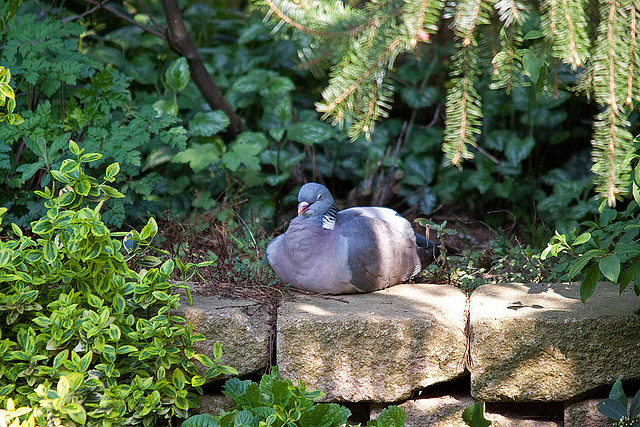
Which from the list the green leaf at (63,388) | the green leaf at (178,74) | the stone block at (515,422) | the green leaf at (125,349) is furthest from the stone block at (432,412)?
the green leaf at (178,74)

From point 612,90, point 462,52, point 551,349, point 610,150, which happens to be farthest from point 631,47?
point 551,349

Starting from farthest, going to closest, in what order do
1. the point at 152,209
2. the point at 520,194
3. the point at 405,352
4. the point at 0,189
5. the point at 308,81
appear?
the point at 308,81, the point at 520,194, the point at 152,209, the point at 0,189, the point at 405,352

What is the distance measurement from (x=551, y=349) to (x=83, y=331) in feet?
5.31

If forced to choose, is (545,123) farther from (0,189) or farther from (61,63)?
(0,189)

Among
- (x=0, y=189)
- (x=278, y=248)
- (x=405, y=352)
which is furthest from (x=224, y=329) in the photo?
(x=0, y=189)

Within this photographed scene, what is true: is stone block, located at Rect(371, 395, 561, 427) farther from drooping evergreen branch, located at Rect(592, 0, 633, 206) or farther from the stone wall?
drooping evergreen branch, located at Rect(592, 0, 633, 206)

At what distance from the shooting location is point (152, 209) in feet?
10.8

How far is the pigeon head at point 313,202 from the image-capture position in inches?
97.8

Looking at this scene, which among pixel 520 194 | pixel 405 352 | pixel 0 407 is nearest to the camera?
pixel 0 407

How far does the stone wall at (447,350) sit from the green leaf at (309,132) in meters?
1.43

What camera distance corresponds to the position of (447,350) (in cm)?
224

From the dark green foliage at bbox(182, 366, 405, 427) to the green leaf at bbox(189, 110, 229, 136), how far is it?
1.73m

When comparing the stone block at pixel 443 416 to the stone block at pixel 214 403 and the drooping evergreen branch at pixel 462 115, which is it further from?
the drooping evergreen branch at pixel 462 115

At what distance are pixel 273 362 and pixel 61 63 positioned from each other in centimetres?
188
